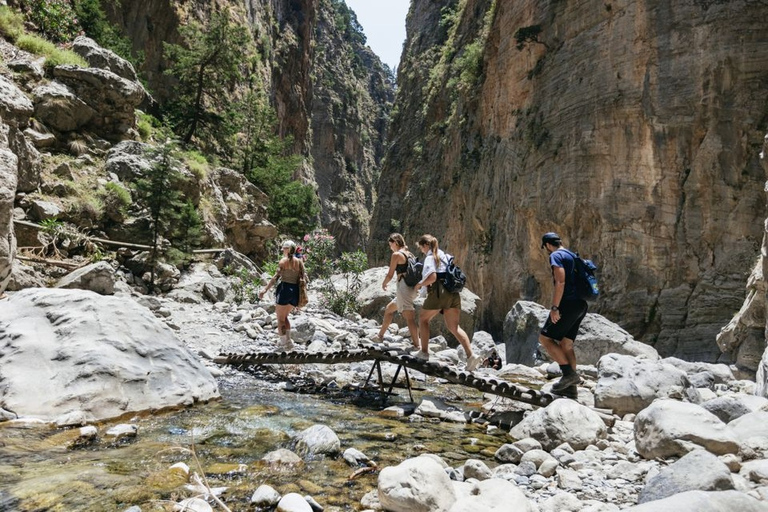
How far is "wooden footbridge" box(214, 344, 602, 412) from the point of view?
559cm

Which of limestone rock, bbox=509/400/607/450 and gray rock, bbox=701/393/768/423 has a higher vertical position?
gray rock, bbox=701/393/768/423

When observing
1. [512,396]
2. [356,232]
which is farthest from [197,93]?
[356,232]

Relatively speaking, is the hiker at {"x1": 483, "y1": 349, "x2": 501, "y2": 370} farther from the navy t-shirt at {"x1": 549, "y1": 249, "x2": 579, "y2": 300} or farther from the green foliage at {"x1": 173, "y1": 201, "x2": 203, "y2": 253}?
the green foliage at {"x1": 173, "y1": 201, "x2": 203, "y2": 253}

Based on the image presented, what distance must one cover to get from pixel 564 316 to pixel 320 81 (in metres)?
62.9

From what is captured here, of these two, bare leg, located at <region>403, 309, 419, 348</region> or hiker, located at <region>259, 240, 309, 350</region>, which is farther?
hiker, located at <region>259, 240, 309, 350</region>

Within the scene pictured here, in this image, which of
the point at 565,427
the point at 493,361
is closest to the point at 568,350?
the point at 565,427

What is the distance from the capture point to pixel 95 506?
288 centimetres

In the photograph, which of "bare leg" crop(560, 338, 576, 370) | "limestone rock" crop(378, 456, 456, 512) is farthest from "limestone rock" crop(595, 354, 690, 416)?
"limestone rock" crop(378, 456, 456, 512)

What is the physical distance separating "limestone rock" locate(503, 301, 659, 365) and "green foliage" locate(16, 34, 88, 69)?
1520cm

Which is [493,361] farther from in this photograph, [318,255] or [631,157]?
[631,157]

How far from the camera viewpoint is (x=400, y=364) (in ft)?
21.9

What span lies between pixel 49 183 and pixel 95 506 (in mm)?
11812

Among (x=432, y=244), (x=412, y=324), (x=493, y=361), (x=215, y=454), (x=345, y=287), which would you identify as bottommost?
(x=493, y=361)

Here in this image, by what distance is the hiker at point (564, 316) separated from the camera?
5.52 m
